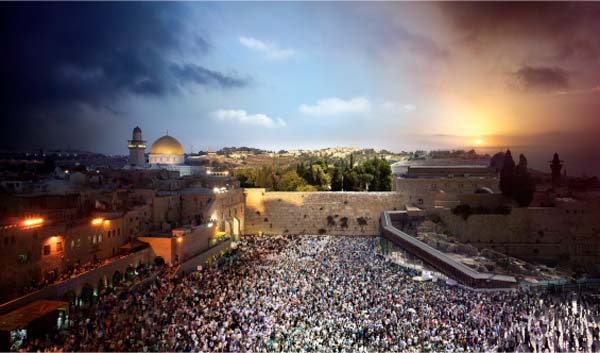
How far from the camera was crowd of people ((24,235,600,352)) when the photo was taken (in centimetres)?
1177

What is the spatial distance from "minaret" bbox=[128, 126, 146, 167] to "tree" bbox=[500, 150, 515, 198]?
31.7 metres

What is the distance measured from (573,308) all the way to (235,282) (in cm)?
1172

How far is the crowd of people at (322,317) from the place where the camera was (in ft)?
38.6

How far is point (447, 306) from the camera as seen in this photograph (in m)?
14.9

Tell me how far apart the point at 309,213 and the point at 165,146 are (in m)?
19.5

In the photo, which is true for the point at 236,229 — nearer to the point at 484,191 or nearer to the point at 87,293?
the point at 484,191

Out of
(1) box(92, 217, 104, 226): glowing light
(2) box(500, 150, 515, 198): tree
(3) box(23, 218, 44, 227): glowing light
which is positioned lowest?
(1) box(92, 217, 104, 226): glowing light

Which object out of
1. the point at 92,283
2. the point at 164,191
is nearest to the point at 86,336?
the point at 92,283

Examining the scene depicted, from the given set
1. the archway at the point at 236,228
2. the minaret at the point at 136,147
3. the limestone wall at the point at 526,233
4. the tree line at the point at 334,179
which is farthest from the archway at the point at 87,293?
the minaret at the point at 136,147

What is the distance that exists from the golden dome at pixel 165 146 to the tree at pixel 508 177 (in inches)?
1203

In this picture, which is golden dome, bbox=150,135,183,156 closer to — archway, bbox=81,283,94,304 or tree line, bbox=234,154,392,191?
tree line, bbox=234,154,392,191

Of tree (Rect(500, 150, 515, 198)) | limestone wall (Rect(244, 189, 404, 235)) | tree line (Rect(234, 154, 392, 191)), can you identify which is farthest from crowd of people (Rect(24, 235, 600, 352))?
tree line (Rect(234, 154, 392, 191))

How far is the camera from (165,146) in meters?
46.7

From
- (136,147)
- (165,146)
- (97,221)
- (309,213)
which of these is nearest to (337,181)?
(309,213)
